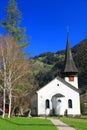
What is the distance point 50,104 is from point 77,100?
4.90 metres

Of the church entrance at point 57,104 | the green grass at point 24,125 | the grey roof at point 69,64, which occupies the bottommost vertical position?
the green grass at point 24,125

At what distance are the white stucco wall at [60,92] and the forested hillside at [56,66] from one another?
4.41m

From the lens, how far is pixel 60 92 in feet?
172

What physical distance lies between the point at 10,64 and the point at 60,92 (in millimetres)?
16521

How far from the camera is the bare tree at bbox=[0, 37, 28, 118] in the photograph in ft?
125

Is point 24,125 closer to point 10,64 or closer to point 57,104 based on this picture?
point 10,64

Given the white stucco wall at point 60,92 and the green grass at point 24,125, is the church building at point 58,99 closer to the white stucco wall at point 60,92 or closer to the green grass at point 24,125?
the white stucco wall at point 60,92

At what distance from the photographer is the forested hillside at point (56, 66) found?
143 ft

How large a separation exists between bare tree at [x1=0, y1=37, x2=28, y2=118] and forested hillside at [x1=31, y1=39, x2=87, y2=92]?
29.1ft

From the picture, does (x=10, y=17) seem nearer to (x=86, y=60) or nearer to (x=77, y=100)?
(x=86, y=60)

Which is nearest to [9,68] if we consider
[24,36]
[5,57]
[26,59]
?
[5,57]

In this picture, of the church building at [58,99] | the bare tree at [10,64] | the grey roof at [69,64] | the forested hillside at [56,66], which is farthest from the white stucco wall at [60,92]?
the bare tree at [10,64]

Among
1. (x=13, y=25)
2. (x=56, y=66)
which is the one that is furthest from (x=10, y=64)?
(x=56, y=66)

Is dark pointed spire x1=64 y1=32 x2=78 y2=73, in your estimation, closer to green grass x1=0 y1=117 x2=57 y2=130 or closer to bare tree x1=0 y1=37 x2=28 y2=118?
bare tree x1=0 y1=37 x2=28 y2=118
